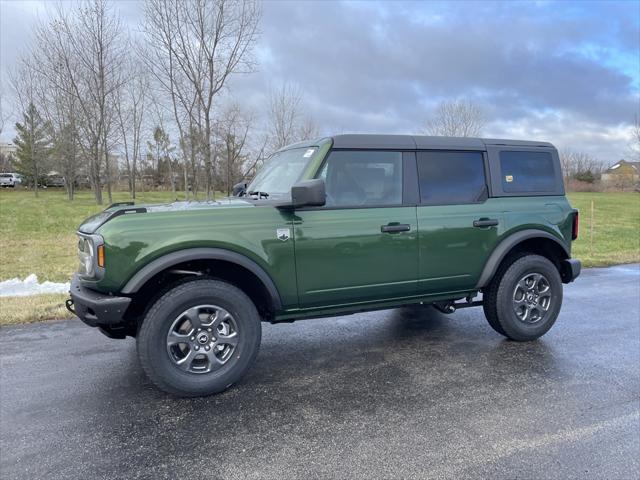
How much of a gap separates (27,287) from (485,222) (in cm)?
678

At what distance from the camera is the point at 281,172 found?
14.1 feet

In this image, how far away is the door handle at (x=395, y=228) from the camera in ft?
12.3

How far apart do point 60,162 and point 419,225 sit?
33447 mm

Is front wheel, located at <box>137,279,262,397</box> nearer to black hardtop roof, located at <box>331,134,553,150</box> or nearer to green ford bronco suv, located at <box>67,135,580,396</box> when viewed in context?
green ford bronco suv, located at <box>67,135,580,396</box>

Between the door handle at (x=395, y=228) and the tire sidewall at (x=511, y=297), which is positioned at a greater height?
the door handle at (x=395, y=228)

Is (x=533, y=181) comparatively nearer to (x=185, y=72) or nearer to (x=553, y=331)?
(x=553, y=331)

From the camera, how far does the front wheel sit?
312 cm

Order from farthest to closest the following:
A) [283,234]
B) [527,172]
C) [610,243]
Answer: [610,243] → [527,172] → [283,234]

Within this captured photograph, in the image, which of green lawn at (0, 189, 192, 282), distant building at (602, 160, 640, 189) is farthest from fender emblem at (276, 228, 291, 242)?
distant building at (602, 160, 640, 189)

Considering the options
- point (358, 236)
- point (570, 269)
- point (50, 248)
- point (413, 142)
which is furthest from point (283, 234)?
point (50, 248)

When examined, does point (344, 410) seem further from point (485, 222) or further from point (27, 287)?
point (27, 287)

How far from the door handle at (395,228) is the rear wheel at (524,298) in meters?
1.27

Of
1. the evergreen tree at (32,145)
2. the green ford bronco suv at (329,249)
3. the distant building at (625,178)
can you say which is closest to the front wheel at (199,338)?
the green ford bronco suv at (329,249)

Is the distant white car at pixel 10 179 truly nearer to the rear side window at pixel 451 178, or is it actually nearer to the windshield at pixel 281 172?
the windshield at pixel 281 172
